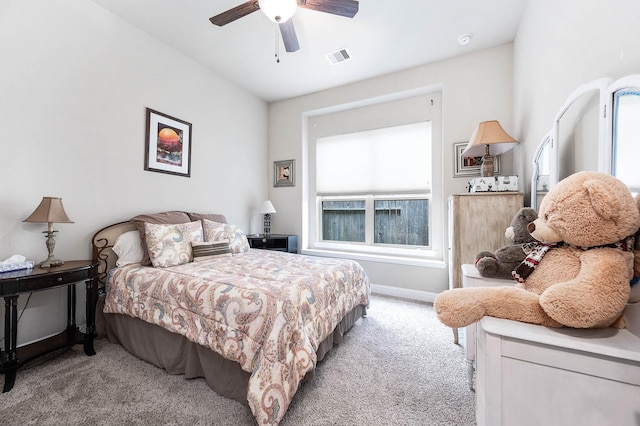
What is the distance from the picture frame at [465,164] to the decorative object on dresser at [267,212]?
2574mm

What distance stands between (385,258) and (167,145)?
3.05 meters

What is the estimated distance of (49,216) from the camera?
5.77 ft

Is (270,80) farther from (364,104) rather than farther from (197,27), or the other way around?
(364,104)

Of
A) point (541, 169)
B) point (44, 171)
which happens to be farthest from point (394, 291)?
point (44, 171)

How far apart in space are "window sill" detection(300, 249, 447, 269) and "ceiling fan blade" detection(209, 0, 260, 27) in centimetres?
292

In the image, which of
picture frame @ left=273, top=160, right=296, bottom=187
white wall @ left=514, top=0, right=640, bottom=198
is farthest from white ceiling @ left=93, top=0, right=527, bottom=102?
picture frame @ left=273, top=160, right=296, bottom=187

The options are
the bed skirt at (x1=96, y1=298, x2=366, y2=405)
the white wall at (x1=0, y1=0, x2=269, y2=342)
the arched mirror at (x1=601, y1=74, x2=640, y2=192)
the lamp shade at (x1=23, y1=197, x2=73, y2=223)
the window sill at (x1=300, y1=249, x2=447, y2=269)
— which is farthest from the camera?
the window sill at (x1=300, y1=249, x2=447, y2=269)

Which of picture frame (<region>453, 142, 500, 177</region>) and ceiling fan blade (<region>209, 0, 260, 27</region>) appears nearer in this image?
ceiling fan blade (<region>209, 0, 260, 27</region>)

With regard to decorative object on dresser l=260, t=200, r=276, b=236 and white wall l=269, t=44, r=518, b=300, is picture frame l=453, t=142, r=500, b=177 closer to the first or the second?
white wall l=269, t=44, r=518, b=300

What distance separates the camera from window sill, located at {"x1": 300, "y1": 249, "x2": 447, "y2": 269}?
309cm

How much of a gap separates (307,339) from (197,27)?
308 centimetres

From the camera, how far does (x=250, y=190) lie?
392 centimetres

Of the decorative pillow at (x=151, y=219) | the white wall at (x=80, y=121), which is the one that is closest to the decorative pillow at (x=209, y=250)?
the decorative pillow at (x=151, y=219)

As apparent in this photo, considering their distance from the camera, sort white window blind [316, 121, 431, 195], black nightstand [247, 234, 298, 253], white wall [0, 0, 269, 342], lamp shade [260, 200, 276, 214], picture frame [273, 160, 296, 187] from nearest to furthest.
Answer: white wall [0, 0, 269, 342] < white window blind [316, 121, 431, 195] < black nightstand [247, 234, 298, 253] < lamp shade [260, 200, 276, 214] < picture frame [273, 160, 296, 187]
